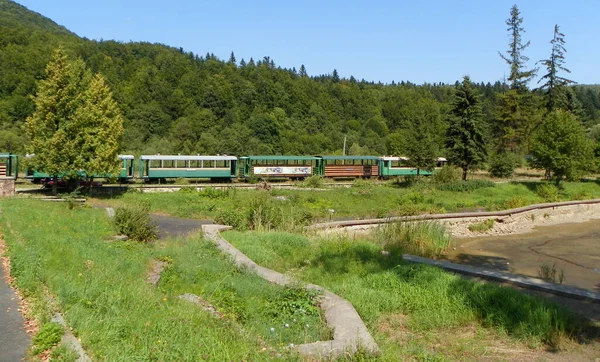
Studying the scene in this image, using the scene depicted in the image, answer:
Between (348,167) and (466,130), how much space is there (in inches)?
380

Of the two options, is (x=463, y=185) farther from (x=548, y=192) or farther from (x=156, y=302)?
(x=156, y=302)

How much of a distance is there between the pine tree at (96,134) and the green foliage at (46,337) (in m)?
20.0

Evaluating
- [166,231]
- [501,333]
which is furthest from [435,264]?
[166,231]

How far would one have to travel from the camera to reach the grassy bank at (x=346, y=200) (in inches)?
566

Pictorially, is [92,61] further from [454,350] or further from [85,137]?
[454,350]

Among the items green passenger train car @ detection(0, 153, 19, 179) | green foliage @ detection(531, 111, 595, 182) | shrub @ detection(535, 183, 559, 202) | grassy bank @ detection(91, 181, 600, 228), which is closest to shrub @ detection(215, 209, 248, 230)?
grassy bank @ detection(91, 181, 600, 228)

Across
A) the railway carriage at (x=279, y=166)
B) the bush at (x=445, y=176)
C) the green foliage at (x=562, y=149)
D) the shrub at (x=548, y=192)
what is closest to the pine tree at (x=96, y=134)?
the railway carriage at (x=279, y=166)

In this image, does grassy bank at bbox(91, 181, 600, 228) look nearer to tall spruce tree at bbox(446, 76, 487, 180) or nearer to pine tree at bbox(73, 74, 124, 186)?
pine tree at bbox(73, 74, 124, 186)

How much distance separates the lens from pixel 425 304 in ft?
22.3

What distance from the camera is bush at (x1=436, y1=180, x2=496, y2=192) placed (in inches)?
1225

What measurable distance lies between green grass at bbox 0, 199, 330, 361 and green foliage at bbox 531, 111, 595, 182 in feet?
94.9

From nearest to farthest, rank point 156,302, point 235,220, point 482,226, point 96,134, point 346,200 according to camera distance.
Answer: point 156,302, point 235,220, point 482,226, point 96,134, point 346,200

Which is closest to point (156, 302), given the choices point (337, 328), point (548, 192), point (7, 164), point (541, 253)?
point (337, 328)

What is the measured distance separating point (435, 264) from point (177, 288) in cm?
483
